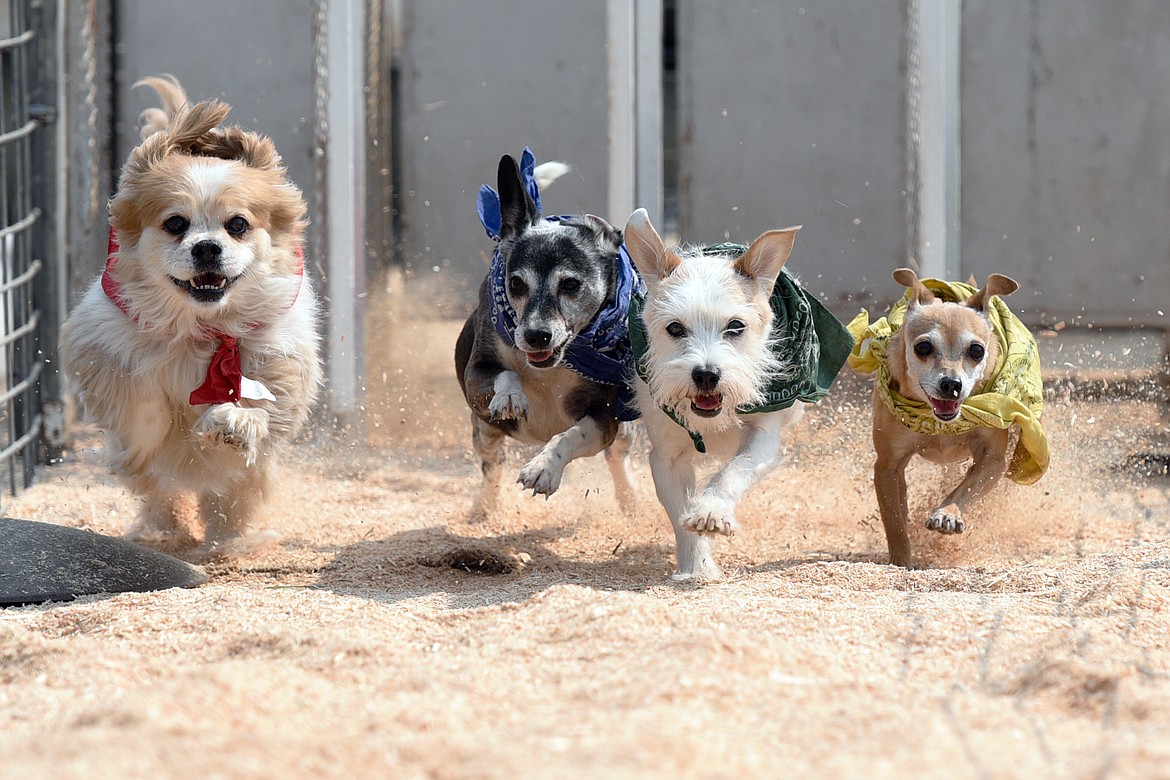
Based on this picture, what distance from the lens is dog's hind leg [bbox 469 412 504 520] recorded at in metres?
5.30

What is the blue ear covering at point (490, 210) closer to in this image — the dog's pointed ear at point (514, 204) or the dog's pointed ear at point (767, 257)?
the dog's pointed ear at point (514, 204)

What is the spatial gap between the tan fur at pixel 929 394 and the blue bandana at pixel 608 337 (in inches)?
37.4

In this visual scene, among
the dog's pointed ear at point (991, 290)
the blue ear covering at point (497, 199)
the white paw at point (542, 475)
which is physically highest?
the blue ear covering at point (497, 199)

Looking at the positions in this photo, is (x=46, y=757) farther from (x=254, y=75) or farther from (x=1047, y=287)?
(x=1047, y=287)

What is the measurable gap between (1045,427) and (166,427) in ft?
12.8

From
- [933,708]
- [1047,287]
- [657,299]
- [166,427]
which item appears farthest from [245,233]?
[1047,287]

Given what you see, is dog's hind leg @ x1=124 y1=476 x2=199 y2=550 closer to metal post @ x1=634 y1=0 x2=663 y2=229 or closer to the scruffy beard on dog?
the scruffy beard on dog

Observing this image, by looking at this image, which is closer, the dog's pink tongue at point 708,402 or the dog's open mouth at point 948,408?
the dog's pink tongue at point 708,402

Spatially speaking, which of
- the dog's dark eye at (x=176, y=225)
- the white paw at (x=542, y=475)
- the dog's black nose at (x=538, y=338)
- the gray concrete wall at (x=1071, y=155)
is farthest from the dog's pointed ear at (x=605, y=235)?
the gray concrete wall at (x=1071, y=155)

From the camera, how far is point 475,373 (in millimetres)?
4613

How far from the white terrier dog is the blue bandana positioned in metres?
0.17

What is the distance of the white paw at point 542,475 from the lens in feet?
13.1

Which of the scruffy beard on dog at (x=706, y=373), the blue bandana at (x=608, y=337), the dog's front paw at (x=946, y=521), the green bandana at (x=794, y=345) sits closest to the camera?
the scruffy beard on dog at (x=706, y=373)

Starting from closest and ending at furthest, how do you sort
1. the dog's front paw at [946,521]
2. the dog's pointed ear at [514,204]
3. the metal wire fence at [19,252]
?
the dog's front paw at [946,521] < the dog's pointed ear at [514,204] < the metal wire fence at [19,252]
